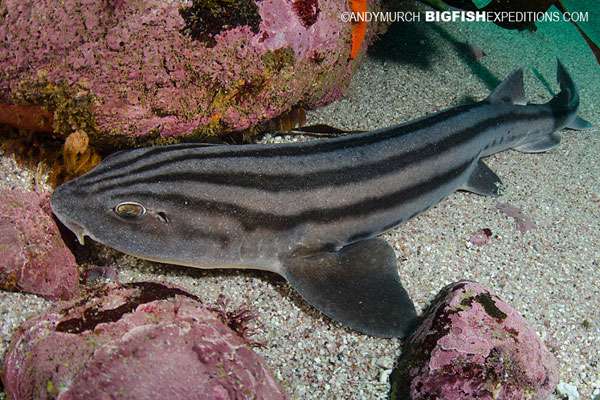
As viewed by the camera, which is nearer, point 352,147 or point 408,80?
point 352,147

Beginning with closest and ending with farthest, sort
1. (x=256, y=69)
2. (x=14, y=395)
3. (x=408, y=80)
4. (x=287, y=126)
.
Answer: (x=14, y=395) → (x=256, y=69) → (x=287, y=126) → (x=408, y=80)

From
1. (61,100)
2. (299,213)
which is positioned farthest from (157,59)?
(299,213)

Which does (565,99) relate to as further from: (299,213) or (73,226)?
(73,226)

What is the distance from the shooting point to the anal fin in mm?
5664

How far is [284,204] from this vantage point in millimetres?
3338

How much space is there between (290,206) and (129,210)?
1.08 m

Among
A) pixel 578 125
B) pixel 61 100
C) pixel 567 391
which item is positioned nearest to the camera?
pixel 61 100

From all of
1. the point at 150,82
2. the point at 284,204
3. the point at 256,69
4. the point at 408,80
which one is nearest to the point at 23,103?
the point at 150,82

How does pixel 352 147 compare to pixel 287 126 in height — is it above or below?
above

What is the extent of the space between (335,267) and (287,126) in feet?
6.33

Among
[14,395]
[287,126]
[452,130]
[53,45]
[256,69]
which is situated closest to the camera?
[14,395]

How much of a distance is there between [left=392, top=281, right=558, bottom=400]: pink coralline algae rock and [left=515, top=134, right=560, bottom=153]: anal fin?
3.08 metres

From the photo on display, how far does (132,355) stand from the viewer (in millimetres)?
1956

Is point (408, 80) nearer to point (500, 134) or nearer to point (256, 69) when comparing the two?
point (500, 134)
